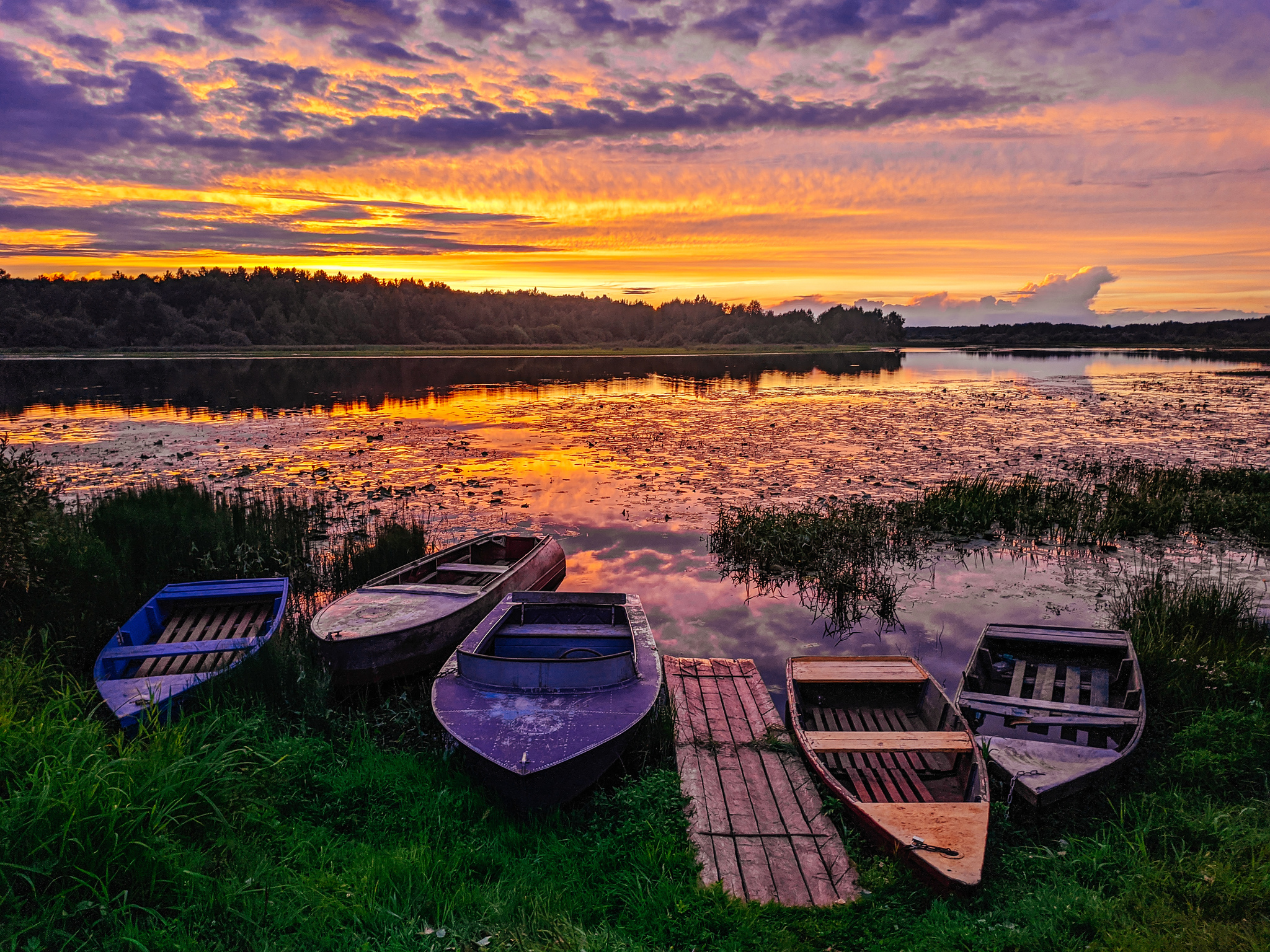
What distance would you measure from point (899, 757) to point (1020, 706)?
1823mm

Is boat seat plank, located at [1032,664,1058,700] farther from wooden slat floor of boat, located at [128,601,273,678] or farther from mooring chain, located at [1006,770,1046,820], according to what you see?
wooden slat floor of boat, located at [128,601,273,678]

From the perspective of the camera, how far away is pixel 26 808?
4.71 meters

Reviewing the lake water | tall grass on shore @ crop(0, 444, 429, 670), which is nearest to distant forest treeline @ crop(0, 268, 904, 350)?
the lake water

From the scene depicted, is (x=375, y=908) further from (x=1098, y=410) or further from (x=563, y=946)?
(x=1098, y=410)

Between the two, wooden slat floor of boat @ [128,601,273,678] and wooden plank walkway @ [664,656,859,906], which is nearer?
wooden plank walkway @ [664,656,859,906]

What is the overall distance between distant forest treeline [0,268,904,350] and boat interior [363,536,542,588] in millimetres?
114458

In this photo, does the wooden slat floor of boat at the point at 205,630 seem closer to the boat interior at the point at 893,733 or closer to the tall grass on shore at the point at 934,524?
the boat interior at the point at 893,733

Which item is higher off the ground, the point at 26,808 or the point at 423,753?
the point at 26,808

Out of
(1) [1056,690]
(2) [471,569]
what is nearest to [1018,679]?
(1) [1056,690]

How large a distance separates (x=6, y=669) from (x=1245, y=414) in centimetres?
4722

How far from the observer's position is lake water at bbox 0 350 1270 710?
13.0 m

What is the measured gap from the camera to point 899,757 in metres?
7.89

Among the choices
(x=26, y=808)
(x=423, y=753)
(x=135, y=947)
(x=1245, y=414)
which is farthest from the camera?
(x=1245, y=414)

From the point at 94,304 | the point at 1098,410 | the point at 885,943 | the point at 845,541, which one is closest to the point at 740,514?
the point at 845,541
